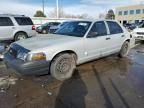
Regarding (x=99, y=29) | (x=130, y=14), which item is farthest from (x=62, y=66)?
(x=130, y=14)

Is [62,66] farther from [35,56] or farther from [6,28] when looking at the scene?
[6,28]

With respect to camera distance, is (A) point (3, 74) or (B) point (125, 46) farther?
(B) point (125, 46)

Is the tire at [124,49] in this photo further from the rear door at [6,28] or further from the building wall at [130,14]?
the building wall at [130,14]

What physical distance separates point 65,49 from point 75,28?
1295mm

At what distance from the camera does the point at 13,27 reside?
11.7 m

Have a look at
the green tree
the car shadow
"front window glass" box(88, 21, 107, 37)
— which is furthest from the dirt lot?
the green tree

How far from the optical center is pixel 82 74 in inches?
227

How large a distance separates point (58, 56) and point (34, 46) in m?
0.68

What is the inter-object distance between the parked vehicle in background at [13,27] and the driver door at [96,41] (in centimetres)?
699

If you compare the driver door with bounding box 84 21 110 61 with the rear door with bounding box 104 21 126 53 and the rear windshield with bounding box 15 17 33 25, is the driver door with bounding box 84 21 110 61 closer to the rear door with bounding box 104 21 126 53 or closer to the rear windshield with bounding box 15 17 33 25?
the rear door with bounding box 104 21 126 53

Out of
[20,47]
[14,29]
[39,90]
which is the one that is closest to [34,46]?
[20,47]

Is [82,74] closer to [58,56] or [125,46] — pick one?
[58,56]

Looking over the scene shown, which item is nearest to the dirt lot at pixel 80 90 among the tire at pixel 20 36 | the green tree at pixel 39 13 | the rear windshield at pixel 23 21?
the tire at pixel 20 36

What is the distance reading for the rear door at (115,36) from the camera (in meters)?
6.76
